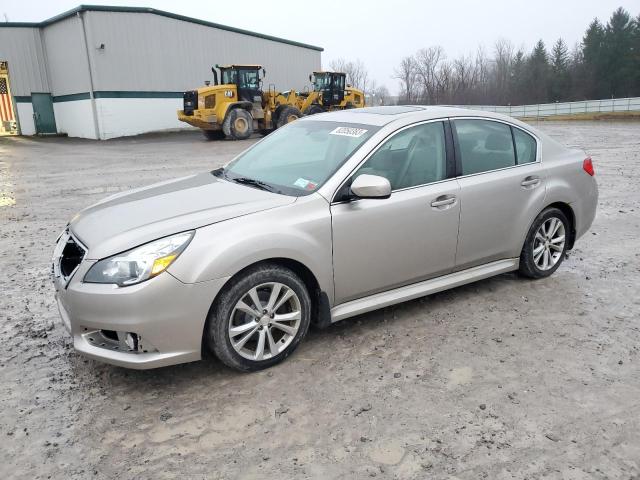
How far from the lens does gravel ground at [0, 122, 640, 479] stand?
2631 millimetres

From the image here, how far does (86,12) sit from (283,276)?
27.9 meters

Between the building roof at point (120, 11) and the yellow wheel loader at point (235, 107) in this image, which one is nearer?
the yellow wheel loader at point (235, 107)

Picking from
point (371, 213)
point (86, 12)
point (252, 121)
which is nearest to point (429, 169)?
point (371, 213)

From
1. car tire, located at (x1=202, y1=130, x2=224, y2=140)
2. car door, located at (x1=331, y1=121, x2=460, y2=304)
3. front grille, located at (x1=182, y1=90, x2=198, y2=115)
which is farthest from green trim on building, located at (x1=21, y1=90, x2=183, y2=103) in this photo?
car door, located at (x1=331, y1=121, x2=460, y2=304)

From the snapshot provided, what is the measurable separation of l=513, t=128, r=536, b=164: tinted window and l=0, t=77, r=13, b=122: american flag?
1257 inches

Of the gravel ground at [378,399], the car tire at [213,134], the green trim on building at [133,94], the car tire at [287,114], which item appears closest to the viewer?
the gravel ground at [378,399]

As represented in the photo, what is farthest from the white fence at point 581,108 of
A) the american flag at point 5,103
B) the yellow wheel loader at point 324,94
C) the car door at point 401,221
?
the car door at point 401,221

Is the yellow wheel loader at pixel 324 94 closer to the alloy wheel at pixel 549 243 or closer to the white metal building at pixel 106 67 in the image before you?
the white metal building at pixel 106 67

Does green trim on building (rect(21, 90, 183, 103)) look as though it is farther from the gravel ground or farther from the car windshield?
the car windshield

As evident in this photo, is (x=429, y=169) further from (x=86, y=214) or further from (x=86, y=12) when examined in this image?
(x=86, y=12)

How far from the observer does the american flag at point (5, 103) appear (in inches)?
1159

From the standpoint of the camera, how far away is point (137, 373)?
3.47 meters

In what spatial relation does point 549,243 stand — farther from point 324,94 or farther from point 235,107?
point 324,94

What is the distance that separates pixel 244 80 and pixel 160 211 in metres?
20.7
